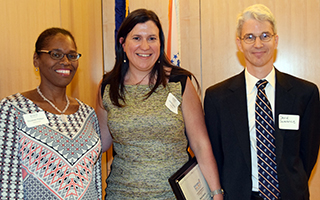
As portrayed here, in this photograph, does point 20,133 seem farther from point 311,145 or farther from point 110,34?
point 110,34

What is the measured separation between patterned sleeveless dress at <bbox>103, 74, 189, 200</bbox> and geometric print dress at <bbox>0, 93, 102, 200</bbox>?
0.21 meters

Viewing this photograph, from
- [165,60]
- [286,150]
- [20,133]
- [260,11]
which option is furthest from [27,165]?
[260,11]

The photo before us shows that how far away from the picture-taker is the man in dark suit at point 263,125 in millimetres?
1969

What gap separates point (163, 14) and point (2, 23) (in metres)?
2.06

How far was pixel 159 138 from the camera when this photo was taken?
206cm

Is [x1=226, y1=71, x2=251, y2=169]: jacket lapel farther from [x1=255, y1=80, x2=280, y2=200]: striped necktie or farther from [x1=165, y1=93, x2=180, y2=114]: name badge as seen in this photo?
[x1=165, y1=93, x2=180, y2=114]: name badge

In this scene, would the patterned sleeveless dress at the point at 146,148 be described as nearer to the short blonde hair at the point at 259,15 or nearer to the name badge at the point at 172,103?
the name badge at the point at 172,103

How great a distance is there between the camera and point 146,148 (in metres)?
2.04


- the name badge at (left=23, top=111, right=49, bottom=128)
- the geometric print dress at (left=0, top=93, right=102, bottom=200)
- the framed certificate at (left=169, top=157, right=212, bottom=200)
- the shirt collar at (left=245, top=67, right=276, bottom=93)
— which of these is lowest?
the framed certificate at (left=169, top=157, right=212, bottom=200)

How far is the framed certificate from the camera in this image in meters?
1.99

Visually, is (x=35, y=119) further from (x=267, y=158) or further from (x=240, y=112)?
(x=267, y=158)

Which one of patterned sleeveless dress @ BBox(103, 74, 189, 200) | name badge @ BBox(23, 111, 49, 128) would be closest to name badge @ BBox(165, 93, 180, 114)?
patterned sleeveless dress @ BBox(103, 74, 189, 200)

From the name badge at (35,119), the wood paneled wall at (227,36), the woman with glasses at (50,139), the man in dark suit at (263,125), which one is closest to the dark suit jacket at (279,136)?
the man in dark suit at (263,125)

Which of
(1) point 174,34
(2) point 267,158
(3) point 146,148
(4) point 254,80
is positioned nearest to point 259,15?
(4) point 254,80
